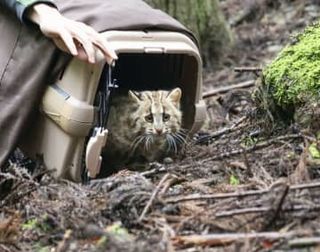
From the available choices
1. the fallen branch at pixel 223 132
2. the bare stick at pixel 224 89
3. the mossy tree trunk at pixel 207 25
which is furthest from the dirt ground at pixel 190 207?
the mossy tree trunk at pixel 207 25

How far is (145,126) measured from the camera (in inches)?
196

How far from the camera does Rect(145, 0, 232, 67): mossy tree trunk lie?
8.15 metres

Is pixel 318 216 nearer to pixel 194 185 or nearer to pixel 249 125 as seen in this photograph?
pixel 194 185

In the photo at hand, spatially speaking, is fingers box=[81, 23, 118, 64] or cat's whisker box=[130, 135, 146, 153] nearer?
fingers box=[81, 23, 118, 64]

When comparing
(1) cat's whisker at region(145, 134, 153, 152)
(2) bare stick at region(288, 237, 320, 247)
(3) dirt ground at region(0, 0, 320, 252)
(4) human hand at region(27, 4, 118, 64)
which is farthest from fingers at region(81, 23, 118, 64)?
(2) bare stick at region(288, 237, 320, 247)

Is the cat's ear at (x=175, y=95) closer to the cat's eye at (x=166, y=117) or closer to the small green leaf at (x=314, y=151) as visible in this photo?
the cat's eye at (x=166, y=117)

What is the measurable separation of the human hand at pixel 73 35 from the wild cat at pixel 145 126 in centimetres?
94

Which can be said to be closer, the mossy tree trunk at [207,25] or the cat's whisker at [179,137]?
the cat's whisker at [179,137]

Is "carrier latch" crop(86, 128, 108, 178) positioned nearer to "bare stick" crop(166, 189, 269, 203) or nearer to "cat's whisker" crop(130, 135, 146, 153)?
"cat's whisker" crop(130, 135, 146, 153)

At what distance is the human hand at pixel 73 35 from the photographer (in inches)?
153

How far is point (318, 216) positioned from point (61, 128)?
1933mm

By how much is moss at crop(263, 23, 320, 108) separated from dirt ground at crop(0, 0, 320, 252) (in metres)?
0.18

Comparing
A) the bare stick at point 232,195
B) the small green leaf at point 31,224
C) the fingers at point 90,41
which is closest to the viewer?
the bare stick at point 232,195

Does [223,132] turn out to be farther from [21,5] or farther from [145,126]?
[21,5]
